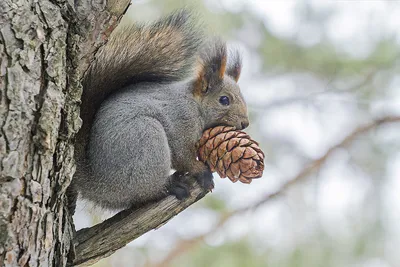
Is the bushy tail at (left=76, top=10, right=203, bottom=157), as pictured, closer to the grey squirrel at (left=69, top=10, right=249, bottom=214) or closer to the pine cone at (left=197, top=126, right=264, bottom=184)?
the grey squirrel at (left=69, top=10, right=249, bottom=214)

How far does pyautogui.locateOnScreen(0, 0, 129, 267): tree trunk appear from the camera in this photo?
1.11 metres

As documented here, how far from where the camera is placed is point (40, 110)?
3.80 ft

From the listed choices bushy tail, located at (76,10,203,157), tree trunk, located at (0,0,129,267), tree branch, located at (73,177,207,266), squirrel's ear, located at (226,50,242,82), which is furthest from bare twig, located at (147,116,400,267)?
tree trunk, located at (0,0,129,267)

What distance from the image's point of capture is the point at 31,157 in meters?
1.15

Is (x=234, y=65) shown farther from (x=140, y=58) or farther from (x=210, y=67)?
(x=140, y=58)

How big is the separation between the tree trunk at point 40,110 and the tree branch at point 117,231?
16 cm

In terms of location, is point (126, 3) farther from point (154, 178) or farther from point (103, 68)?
point (154, 178)

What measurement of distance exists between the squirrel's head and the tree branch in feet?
1.48

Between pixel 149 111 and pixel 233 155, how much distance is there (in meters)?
0.33

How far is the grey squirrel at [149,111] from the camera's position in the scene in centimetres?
159

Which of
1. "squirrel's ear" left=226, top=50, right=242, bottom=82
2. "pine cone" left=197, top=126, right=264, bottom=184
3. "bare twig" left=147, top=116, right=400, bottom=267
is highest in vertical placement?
"squirrel's ear" left=226, top=50, right=242, bottom=82

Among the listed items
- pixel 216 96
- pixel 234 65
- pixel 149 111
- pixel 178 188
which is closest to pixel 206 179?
pixel 178 188

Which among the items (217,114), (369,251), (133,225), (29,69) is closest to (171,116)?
(217,114)

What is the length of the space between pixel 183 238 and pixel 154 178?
1372 millimetres
